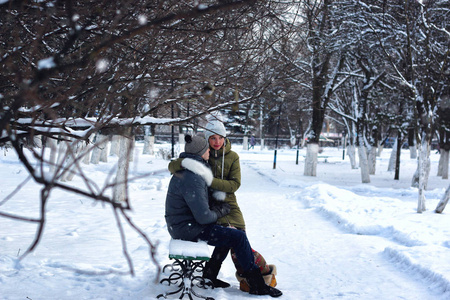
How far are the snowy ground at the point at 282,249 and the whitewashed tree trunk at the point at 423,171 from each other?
14.6 inches

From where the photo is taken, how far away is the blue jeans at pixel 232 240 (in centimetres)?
441

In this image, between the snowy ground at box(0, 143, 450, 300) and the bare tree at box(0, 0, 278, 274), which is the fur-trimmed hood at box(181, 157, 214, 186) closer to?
the bare tree at box(0, 0, 278, 274)

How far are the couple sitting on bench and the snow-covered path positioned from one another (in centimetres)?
40

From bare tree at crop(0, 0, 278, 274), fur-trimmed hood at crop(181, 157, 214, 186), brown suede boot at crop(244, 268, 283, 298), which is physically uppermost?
bare tree at crop(0, 0, 278, 274)

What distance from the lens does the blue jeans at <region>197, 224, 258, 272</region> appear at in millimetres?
4414

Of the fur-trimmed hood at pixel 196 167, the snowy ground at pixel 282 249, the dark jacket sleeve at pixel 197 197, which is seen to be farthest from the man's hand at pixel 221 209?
the snowy ground at pixel 282 249

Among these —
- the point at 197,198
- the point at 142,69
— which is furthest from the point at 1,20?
the point at 197,198

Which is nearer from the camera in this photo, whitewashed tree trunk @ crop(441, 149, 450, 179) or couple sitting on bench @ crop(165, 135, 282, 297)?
couple sitting on bench @ crop(165, 135, 282, 297)

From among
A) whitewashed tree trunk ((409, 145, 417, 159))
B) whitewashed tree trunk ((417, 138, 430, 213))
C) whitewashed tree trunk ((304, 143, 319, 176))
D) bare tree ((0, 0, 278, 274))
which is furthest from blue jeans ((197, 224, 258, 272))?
whitewashed tree trunk ((409, 145, 417, 159))

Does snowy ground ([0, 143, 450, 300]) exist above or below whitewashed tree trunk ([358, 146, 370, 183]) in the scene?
below

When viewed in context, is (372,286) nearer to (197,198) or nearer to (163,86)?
(197,198)

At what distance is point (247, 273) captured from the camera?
454 centimetres

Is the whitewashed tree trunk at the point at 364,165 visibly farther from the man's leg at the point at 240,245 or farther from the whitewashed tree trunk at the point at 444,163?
the man's leg at the point at 240,245

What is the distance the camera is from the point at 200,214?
4211 mm
